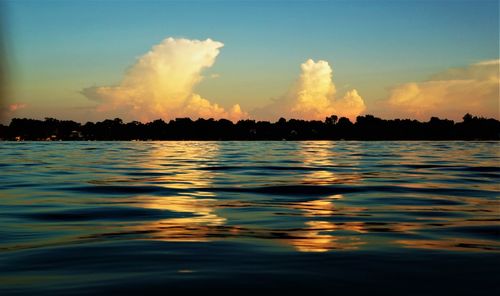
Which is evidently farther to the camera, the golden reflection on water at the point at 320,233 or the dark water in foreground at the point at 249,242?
the golden reflection on water at the point at 320,233

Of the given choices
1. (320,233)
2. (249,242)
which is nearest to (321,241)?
(320,233)

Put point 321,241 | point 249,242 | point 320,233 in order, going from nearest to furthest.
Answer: point 249,242 → point 321,241 → point 320,233

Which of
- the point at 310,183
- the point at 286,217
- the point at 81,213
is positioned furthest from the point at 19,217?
the point at 310,183

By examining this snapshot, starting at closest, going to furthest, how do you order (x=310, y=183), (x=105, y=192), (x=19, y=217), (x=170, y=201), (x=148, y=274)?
(x=148, y=274)
(x=19, y=217)
(x=170, y=201)
(x=105, y=192)
(x=310, y=183)

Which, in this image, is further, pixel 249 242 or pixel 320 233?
pixel 320 233

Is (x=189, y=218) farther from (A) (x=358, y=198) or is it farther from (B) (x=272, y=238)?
(A) (x=358, y=198)

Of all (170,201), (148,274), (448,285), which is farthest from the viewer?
(170,201)

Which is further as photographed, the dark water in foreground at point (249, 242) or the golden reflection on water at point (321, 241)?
the golden reflection on water at point (321, 241)

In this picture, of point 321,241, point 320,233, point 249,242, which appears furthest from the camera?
point 320,233

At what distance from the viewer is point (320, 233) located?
Result: 9.22 metres

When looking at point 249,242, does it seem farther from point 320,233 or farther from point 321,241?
point 320,233

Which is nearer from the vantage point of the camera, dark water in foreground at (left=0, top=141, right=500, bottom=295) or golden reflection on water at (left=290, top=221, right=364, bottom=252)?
dark water in foreground at (left=0, top=141, right=500, bottom=295)

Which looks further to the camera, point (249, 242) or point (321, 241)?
point (321, 241)

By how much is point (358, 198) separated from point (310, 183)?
4.72 m
